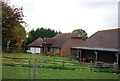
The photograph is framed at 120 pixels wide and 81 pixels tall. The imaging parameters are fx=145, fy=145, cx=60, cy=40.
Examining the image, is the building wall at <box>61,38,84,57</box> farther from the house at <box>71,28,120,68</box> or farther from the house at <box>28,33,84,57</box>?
the house at <box>71,28,120,68</box>

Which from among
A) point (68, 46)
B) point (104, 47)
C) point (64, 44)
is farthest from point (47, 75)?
point (68, 46)

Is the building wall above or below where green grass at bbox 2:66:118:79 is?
above

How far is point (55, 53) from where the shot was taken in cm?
3556

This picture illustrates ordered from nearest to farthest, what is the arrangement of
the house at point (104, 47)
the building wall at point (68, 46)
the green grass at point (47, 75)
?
1. the green grass at point (47, 75)
2. the house at point (104, 47)
3. the building wall at point (68, 46)

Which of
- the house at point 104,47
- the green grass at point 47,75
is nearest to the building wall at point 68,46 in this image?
the house at point 104,47

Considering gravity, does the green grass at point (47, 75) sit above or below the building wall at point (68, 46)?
below

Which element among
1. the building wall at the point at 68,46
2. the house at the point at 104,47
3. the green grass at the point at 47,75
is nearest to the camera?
the green grass at the point at 47,75

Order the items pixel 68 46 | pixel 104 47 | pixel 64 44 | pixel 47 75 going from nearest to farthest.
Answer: pixel 47 75 → pixel 104 47 → pixel 64 44 → pixel 68 46

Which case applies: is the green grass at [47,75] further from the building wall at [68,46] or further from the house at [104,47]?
the building wall at [68,46]

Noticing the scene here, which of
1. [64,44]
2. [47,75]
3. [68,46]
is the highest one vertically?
[64,44]

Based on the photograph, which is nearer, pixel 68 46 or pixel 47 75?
pixel 47 75

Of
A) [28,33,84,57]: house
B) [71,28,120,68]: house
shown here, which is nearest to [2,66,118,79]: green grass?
[71,28,120,68]: house

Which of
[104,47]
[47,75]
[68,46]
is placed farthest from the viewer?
[68,46]

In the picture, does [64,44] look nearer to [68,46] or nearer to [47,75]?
[68,46]
